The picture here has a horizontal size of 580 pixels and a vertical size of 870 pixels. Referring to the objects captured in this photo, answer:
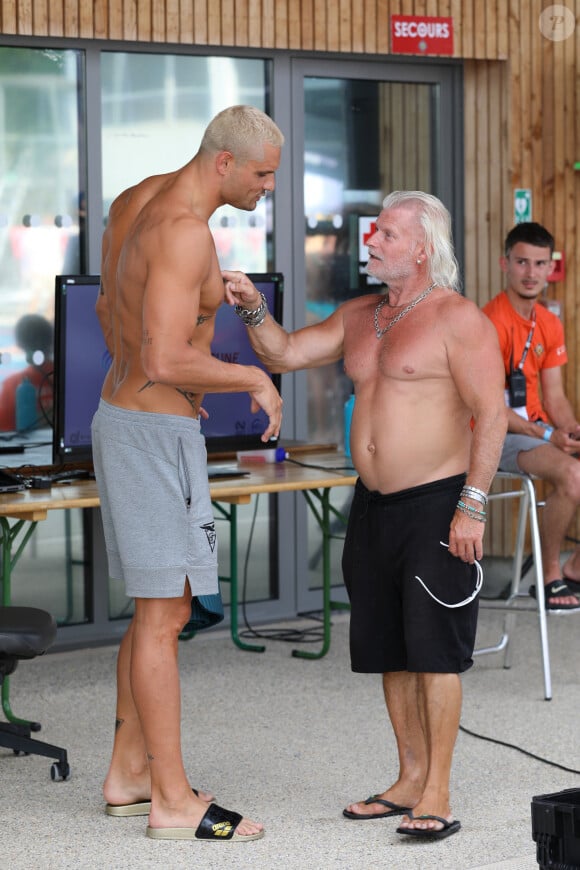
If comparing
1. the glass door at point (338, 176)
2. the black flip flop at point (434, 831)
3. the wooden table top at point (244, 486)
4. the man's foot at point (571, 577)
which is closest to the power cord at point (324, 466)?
the wooden table top at point (244, 486)

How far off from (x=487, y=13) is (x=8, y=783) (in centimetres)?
433

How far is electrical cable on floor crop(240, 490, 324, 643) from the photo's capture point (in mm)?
6125

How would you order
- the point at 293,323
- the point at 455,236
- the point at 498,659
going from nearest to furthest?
1. the point at 498,659
2. the point at 293,323
3. the point at 455,236

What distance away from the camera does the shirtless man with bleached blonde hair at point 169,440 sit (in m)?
3.61

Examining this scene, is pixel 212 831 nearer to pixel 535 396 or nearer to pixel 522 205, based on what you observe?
pixel 535 396

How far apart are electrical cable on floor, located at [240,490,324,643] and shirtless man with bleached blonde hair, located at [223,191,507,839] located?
220 cm

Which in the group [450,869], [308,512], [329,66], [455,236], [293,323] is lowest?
[450,869]

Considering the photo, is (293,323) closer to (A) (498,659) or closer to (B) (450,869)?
(A) (498,659)

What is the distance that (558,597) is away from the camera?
18.3ft

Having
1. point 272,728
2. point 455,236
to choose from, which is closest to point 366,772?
point 272,728

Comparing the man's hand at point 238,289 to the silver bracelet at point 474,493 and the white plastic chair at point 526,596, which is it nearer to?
the silver bracelet at point 474,493

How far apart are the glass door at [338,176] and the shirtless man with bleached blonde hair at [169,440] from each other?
2879mm

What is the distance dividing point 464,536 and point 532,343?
234cm

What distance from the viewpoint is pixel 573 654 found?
5781 millimetres
